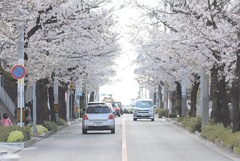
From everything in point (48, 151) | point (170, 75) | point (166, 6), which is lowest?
point (48, 151)

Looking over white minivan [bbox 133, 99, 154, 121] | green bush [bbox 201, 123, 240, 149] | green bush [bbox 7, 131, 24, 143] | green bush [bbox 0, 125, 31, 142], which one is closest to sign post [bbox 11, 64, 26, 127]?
green bush [bbox 0, 125, 31, 142]

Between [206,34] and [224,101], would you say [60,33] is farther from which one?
[224,101]

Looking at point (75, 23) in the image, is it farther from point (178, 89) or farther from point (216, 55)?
point (178, 89)

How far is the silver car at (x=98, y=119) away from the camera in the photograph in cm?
2889

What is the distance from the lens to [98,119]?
28.9 m

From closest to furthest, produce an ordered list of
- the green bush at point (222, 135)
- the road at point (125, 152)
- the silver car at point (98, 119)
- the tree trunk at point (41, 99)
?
1. the road at point (125, 152)
2. the green bush at point (222, 135)
3. the silver car at point (98, 119)
4. the tree trunk at point (41, 99)

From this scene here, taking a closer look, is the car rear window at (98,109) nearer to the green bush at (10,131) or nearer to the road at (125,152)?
the road at (125,152)

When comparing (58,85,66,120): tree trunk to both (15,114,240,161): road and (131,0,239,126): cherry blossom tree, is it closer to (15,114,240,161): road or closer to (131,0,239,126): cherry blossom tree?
(131,0,239,126): cherry blossom tree

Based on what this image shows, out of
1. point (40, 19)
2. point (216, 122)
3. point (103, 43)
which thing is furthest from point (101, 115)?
point (40, 19)

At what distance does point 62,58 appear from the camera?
27047 mm

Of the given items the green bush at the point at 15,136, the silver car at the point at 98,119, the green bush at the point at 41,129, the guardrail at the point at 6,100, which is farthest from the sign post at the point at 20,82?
the guardrail at the point at 6,100

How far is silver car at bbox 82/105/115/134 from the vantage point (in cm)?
2889

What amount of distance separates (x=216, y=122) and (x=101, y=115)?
19.9 feet

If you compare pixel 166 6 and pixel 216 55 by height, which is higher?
pixel 166 6
